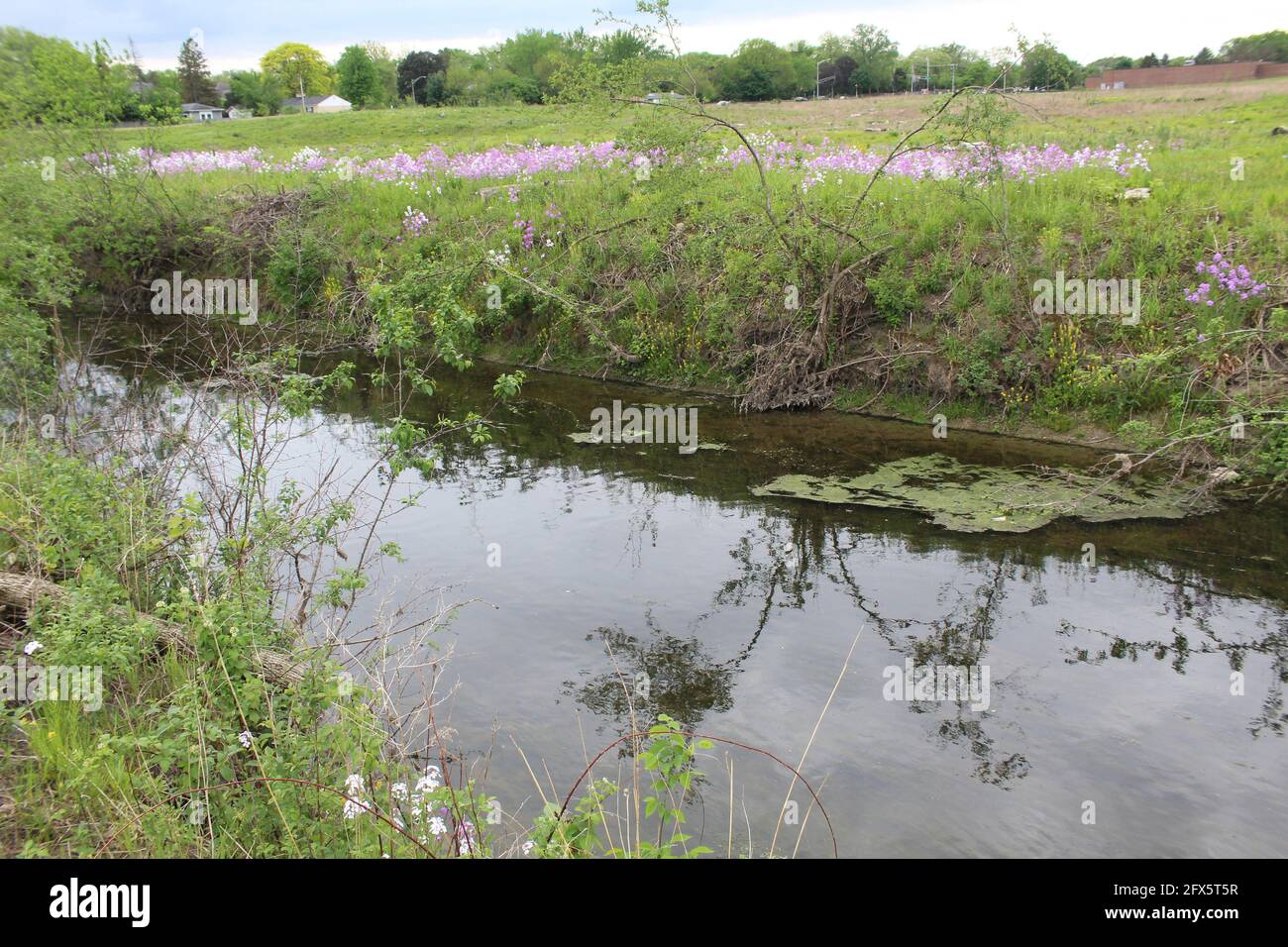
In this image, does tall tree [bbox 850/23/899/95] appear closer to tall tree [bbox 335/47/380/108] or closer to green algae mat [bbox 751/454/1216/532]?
tall tree [bbox 335/47/380/108]

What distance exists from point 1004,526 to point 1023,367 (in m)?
3.54

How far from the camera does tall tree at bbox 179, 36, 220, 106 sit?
7912cm

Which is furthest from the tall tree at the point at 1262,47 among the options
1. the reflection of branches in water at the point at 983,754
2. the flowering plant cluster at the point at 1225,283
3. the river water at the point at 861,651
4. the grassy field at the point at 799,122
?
the reflection of branches in water at the point at 983,754

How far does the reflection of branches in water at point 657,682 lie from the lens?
6367mm

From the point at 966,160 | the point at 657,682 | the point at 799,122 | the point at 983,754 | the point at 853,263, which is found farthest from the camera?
the point at 799,122

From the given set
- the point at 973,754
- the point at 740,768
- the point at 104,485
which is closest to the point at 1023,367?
the point at 973,754

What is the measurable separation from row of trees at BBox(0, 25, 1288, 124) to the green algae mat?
5.35m

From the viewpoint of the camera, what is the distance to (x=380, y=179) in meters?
21.5

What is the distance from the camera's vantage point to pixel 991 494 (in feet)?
32.2

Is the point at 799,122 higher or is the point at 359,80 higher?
the point at 359,80

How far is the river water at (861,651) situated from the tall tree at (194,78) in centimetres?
8330

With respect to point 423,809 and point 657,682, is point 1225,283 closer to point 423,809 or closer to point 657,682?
point 657,682

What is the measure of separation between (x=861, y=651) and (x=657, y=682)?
1654 mm

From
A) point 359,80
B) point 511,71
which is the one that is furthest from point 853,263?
point 359,80
